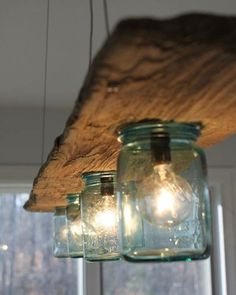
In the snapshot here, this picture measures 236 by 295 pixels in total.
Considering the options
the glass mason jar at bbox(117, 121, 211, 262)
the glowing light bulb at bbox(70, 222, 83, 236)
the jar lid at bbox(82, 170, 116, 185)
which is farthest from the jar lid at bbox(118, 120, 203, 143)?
the glowing light bulb at bbox(70, 222, 83, 236)

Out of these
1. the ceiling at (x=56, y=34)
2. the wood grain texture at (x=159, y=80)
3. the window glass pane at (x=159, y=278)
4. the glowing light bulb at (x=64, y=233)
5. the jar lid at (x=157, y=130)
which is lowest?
the window glass pane at (x=159, y=278)

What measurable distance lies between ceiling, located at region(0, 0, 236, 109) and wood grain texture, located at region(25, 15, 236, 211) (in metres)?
0.83

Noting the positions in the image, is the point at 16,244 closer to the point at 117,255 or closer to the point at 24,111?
the point at 24,111

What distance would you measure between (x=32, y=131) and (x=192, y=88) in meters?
2.10

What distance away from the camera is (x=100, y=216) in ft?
4.01

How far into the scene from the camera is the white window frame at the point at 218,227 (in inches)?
106

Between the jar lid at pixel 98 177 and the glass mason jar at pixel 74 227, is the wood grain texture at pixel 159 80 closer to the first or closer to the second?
the jar lid at pixel 98 177

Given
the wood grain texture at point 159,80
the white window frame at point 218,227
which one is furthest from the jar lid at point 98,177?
the white window frame at point 218,227

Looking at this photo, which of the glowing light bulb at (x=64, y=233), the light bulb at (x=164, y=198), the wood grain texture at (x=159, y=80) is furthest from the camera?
the glowing light bulb at (x=64, y=233)

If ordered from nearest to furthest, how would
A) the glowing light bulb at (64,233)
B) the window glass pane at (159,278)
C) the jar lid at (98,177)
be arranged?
the jar lid at (98,177), the glowing light bulb at (64,233), the window glass pane at (159,278)

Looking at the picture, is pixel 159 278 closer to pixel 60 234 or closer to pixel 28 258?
pixel 28 258

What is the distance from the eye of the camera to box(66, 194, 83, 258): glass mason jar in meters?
1.50

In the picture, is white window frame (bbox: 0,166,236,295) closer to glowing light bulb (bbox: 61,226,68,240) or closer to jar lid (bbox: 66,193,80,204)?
glowing light bulb (bbox: 61,226,68,240)

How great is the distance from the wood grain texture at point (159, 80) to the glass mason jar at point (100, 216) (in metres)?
0.24
